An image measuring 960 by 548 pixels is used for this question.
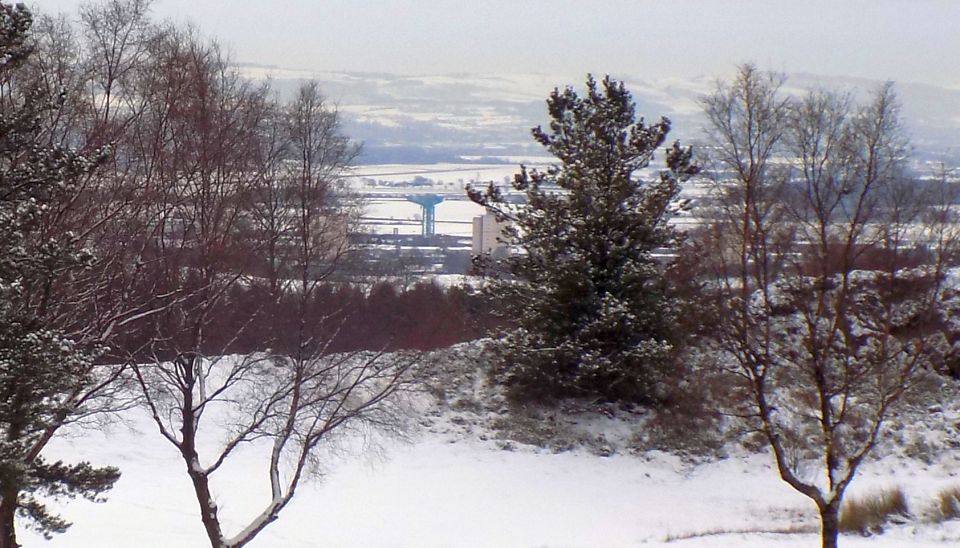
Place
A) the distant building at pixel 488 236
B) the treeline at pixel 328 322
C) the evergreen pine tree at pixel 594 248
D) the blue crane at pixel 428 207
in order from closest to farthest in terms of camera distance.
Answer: the treeline at pixel 328 322 < the evergreen pine tree at pixel 594 248 < the distant building at pixel 488 236 < the blue crane at pixel 428 207

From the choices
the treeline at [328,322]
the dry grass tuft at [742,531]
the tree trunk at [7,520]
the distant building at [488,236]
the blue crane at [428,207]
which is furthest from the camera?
the blue crane at [428,207]

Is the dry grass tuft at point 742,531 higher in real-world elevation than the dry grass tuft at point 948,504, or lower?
lower

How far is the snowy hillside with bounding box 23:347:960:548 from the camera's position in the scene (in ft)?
39.7

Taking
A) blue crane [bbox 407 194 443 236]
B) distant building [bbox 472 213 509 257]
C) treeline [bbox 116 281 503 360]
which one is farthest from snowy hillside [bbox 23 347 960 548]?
blue crane [bbox 407 194 443 236]

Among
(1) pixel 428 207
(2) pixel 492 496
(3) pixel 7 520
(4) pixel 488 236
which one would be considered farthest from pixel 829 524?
(1) pixel 428 207

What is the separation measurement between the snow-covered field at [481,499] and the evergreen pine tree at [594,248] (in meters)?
1.71

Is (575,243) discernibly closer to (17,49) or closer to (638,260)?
(638,260)

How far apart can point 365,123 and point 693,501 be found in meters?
19.8

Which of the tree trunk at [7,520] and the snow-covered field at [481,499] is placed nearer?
the tree trunk at [7,520]

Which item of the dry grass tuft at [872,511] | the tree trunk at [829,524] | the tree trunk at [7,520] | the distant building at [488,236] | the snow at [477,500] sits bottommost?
the snow at [477,500]

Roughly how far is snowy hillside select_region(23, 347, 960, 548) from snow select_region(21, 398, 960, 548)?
30mm

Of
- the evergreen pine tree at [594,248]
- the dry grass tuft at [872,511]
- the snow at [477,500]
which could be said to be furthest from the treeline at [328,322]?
the dry grass tuft at [872,511]

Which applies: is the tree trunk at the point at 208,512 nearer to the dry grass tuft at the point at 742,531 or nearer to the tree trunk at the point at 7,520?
the tree trunk at the point at 7,520

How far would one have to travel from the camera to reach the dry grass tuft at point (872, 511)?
12.4 meters
